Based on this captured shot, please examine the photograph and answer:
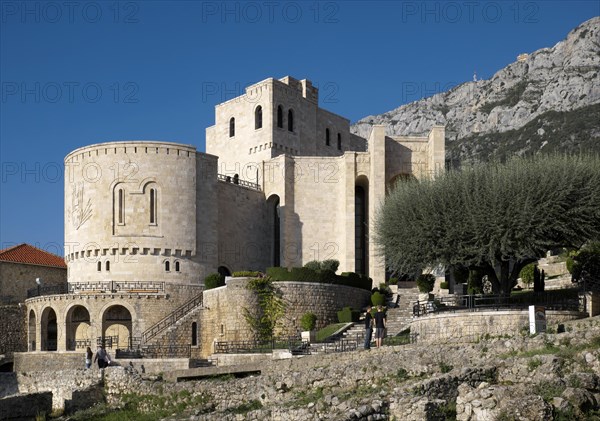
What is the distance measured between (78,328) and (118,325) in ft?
8.98

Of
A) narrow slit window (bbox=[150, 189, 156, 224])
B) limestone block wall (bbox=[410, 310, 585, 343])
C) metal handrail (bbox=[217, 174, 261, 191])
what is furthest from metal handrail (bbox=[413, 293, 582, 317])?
metal handrail (bbox=[217, 174, 261, 191])

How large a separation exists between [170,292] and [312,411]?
78.7 feet

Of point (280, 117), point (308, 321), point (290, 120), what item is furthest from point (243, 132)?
point (308, 321)

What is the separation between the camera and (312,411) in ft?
82.6

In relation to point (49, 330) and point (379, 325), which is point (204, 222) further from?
point (379, 325)

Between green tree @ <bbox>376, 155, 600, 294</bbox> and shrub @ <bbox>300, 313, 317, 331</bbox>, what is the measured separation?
6.45 meters

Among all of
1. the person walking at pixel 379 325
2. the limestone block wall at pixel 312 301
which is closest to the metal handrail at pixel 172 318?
the limestone block wall at pixel 312 301

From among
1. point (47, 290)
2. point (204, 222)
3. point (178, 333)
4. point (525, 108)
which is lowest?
point (178, 333)

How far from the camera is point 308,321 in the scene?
43.2m

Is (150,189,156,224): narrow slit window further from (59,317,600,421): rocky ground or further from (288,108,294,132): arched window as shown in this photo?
(59,317,600,421): rocky ground

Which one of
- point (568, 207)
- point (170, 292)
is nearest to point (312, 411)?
point (568, 207)

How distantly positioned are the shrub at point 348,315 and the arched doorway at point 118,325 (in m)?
12.3

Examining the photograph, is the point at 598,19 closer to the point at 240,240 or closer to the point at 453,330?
the point at 240,240

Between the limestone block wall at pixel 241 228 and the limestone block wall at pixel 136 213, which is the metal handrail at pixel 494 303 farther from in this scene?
the limestone block wall at pixel 241 228
